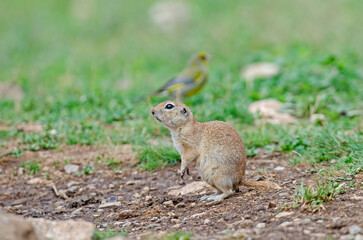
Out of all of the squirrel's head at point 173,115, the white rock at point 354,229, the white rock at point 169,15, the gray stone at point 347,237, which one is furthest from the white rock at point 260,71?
the gray stone at point 347,237

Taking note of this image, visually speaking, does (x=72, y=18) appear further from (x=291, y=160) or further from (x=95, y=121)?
(x=291, y=160)

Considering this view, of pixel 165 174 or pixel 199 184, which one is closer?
pixel 199 184

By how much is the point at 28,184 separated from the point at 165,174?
5.35ft

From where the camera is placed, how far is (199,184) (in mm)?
5543

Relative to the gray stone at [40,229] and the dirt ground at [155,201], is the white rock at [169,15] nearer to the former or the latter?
the dirt ground at [155,201]

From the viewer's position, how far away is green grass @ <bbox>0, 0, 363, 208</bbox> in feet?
21.7

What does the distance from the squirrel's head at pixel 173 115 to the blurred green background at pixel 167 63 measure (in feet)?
4.14

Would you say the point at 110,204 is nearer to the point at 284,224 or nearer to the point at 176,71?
the point at 284,224

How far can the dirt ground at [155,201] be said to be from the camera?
12.6 ft

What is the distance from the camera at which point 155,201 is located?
518 cm

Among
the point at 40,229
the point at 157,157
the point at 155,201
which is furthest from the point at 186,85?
the point at 40,229

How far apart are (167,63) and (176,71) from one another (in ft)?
2.45

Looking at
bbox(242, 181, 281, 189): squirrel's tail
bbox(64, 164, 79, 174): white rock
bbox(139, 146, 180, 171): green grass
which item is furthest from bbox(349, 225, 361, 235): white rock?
bbox(64, 164, 79, 174): white rock

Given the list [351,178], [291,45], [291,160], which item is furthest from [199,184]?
[291,45]
